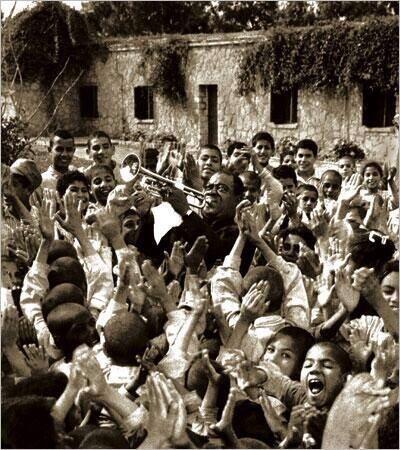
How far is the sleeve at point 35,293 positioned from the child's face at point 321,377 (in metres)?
1.07

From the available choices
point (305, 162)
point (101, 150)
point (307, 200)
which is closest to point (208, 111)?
point (305, 162)

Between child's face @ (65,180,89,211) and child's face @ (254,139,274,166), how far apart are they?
6.27 ft

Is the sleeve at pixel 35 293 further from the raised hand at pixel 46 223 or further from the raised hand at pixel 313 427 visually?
the raised hand at pixel 313 427

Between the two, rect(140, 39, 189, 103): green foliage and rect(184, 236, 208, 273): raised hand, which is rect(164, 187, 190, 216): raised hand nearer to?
rect(184, 236, 208, 273): raised hand

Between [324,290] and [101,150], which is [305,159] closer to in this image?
[101,150]

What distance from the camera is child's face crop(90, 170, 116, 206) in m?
4.85

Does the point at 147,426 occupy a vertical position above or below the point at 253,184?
below

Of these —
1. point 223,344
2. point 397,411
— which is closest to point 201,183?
point 223,344

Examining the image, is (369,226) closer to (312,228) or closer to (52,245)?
(312,228)

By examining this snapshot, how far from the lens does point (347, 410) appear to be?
2.11 m

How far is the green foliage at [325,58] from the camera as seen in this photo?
13398 mm

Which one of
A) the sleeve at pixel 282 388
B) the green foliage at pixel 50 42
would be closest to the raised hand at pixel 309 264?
the sleeve at pixel 282 388

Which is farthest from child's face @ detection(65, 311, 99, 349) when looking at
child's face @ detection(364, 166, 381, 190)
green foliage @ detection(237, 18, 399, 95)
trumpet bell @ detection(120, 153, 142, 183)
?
green foliage @ detection(237, 18, 399, 95)

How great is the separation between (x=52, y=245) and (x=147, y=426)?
1593 millimetres
